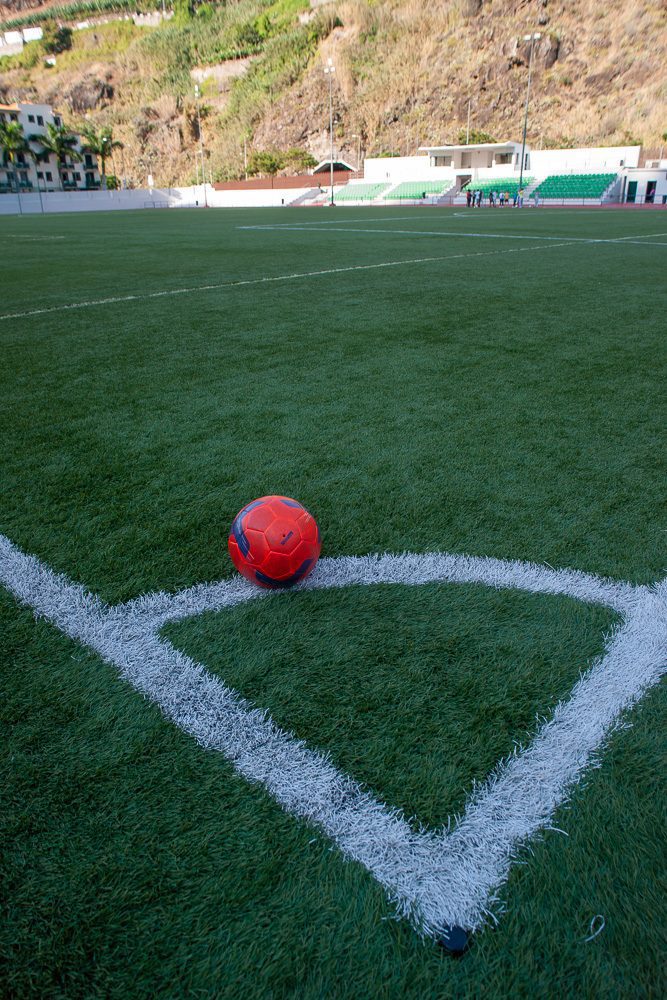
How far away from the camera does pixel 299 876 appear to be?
1.27m

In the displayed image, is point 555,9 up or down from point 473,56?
up

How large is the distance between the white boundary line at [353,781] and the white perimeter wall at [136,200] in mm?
51673

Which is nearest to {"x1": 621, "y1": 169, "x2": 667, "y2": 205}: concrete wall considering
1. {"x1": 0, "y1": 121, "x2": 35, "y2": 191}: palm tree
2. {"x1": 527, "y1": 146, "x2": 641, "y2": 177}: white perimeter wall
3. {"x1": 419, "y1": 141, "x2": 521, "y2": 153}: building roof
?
{"x1": 527, "y1": 146, "x2": 641, "y2": 177}: white perimeter wall

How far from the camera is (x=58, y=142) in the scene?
219ft

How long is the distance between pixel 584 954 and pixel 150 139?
358ft

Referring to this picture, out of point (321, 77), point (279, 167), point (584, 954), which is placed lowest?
point (584, 954)

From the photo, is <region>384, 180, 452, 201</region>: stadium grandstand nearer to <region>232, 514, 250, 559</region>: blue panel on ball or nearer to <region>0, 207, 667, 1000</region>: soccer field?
<region>0, 207, 667, 1000</region>: soccer field

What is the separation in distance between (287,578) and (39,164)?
276 feet

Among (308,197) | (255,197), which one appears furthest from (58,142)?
(308,197)

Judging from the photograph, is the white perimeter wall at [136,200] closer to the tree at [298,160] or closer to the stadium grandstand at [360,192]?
the stadium grandstand at [360,192]

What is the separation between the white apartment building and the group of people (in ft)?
153

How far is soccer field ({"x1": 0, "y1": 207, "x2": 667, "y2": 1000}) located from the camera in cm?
118

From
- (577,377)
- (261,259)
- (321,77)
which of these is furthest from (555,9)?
(577,377)

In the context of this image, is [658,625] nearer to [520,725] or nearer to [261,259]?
[520,725]
